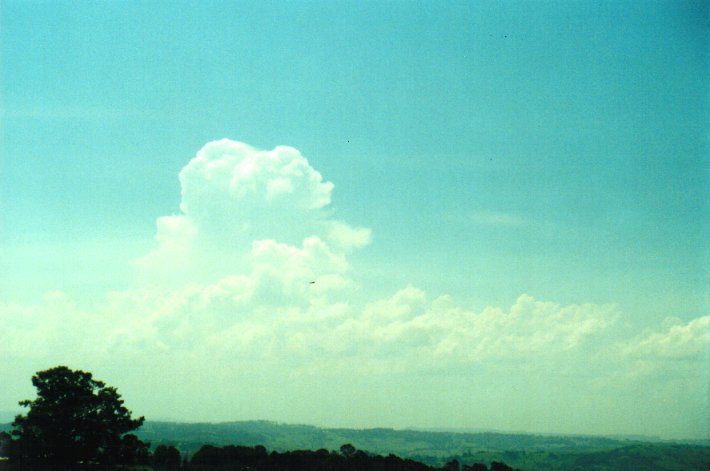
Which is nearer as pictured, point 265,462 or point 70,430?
point 70,430

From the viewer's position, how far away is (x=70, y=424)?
55.2 m

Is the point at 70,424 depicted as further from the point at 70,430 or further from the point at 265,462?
the point at 265,462

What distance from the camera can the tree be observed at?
53.9 m

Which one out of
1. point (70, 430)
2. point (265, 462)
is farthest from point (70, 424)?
point (265, 462)

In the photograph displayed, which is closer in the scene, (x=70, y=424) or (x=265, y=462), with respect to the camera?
(x=70, y=424)

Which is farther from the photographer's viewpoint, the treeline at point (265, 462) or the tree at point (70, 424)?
the treeline at point (265, 462)

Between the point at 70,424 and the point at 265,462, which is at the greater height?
the point at 70,424

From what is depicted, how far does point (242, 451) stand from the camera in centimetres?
9794

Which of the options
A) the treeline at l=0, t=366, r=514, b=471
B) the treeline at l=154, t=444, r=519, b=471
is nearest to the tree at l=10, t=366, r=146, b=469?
the treeline at l=0, t=366, r=514, b=471

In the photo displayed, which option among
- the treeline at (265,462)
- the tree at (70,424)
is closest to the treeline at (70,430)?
the tree at (70,424)

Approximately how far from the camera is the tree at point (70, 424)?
177 ft

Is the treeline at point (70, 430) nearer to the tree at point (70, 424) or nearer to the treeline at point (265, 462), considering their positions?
the tree at point (70, 424)

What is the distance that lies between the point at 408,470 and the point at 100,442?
6369 centimetres

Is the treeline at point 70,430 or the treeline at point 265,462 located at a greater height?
the treeline at point 70,430
